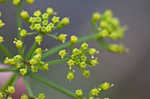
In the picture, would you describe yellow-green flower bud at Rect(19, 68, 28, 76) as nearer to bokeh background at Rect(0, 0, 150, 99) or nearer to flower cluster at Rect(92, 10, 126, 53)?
flower cluster at Rect(92, 10, 126, 53)

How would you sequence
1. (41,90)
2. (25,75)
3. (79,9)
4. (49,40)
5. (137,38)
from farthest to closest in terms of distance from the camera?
(137,38), (79,9), (49,40), (41,90), (25,75)

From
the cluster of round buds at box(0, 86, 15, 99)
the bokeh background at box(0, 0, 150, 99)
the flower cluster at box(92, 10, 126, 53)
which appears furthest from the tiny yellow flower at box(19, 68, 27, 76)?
the bokeh background at box(0, 0, 150, 99)

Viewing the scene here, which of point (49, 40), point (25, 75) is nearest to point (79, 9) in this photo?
point (49, 40)

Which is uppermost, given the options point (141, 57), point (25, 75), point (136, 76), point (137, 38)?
point (137, 38)

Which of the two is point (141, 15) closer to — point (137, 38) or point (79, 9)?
point (137, 38)

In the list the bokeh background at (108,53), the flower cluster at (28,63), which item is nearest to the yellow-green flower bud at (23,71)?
the flower cluster at (28,63)

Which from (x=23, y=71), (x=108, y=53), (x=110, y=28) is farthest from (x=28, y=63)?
(x=108, y=53)
